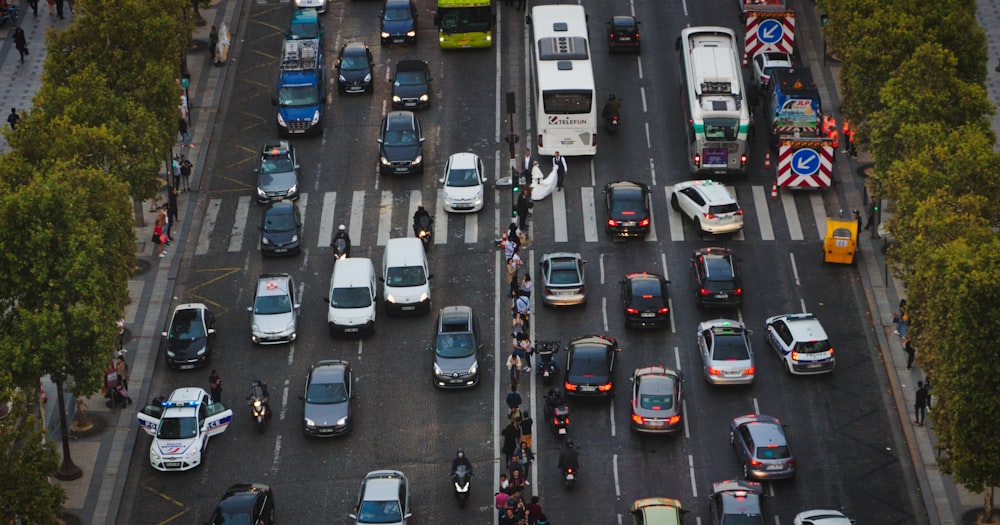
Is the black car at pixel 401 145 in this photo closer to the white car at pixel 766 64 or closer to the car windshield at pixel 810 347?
the white car at pixel 766 64

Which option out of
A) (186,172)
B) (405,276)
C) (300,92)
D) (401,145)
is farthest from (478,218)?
(186,172)

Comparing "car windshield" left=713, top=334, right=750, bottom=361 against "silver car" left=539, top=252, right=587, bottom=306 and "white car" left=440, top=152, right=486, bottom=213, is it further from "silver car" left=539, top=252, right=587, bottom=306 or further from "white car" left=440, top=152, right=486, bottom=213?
"white car" left=440, top=152, right=486, bottom=213

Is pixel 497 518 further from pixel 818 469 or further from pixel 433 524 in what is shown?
pixel 818 469

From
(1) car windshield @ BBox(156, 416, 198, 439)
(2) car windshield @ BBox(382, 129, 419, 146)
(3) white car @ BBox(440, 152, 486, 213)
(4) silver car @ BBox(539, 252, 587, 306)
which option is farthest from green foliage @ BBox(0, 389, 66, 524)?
(2) car windshield @ BBox(382, 129, 419, 146)

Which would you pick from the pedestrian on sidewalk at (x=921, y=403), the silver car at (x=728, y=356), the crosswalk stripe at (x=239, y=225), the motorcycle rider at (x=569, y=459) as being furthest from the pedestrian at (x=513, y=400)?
the crosswalk stripe at (x=239, y=225)

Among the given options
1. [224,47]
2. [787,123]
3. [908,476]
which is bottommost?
[908,476]

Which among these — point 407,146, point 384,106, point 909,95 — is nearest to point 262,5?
point 384,106

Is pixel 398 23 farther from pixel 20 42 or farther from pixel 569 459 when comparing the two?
pixel 569 459
